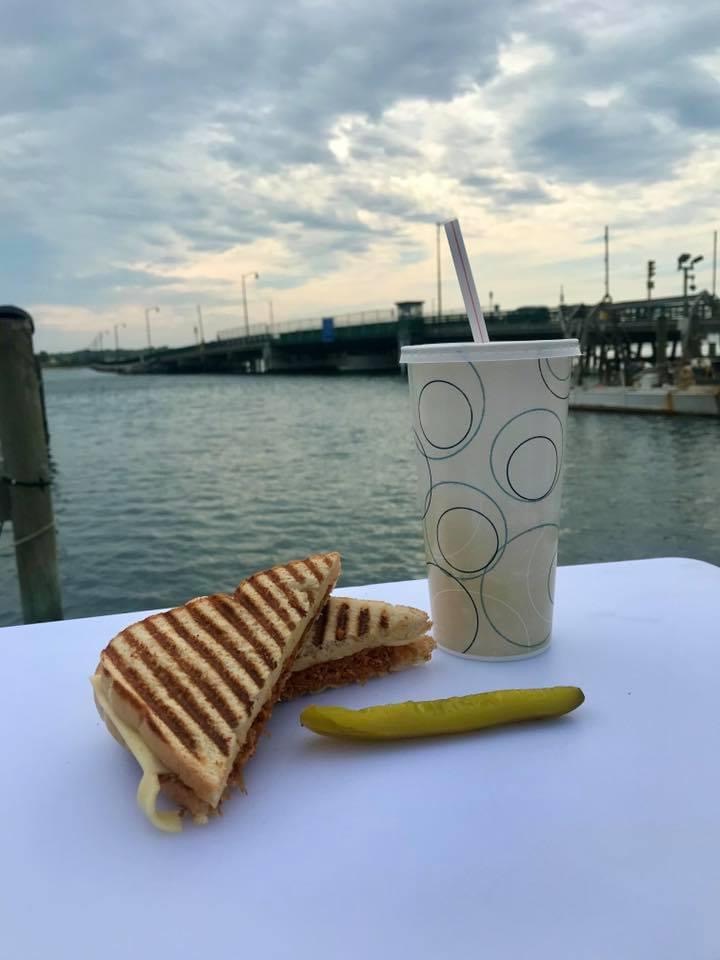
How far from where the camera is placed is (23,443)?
379 cm

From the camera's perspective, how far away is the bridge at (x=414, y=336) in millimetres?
29777

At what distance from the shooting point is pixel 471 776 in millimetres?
959

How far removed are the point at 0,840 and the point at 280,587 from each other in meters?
0.50

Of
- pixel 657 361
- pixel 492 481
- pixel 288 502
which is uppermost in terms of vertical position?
pixel 492 481

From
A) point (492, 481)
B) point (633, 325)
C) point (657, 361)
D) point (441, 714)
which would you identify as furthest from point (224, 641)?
point (633, 325)

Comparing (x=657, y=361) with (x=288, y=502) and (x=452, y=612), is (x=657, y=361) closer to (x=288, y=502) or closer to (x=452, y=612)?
(x=288, y=502)

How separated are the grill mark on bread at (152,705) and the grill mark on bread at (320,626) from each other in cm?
27

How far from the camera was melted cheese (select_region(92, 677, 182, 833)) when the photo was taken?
87 cm

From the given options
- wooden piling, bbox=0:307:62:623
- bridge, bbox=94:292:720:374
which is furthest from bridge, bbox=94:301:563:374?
wooden piling, bbox=0:307:62:623

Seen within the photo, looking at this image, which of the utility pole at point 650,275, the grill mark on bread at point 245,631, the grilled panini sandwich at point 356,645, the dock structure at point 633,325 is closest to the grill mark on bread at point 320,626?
the grilled panini sandwich at point 356,645

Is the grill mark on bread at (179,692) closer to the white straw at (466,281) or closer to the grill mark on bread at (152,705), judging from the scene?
the grill mark on bread at (152,705)

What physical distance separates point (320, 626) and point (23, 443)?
120 inches

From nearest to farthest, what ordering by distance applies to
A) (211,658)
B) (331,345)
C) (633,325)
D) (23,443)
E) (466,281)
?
1. (211,658)
2. (466,281)
3. (23,443)
4. (633,325)
5. (331,345)

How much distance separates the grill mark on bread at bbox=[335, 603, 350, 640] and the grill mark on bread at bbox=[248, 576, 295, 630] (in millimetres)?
92
